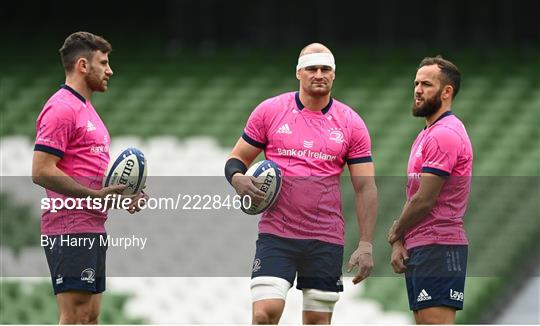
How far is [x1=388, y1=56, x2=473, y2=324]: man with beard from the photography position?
661cm

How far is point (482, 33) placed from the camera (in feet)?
51.0

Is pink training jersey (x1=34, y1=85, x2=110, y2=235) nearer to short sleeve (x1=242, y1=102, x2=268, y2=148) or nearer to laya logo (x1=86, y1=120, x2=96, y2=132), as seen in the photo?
laya logo (x1=86, y1=120, x2=96, y2=132)

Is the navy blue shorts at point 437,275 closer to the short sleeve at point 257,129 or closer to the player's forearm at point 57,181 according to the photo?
the short sleeve at point 257,129

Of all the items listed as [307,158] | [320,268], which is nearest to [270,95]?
[307,158]

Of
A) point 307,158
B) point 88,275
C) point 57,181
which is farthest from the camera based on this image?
point 307,158

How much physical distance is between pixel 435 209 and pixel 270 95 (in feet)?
26.5

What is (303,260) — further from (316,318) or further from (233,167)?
(233,167)

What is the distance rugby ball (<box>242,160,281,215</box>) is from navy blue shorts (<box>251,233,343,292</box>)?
7.1 inches

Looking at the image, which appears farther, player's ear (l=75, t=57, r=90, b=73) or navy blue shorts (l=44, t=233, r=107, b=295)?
player's ear (l=75, t=57, r=90, b=73)

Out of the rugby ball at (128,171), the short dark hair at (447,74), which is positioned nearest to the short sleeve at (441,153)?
the short dark hair at (447,74)

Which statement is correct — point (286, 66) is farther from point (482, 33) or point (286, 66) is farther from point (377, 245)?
point (377, 245)

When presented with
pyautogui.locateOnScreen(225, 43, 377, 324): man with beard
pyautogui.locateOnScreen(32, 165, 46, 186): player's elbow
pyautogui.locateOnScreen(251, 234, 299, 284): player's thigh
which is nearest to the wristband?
pyautogui.locateOnScreen(225, 43, 377, 324): man with beard

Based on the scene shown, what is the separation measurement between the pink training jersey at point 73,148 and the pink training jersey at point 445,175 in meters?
1.65

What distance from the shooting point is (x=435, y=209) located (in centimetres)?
670
